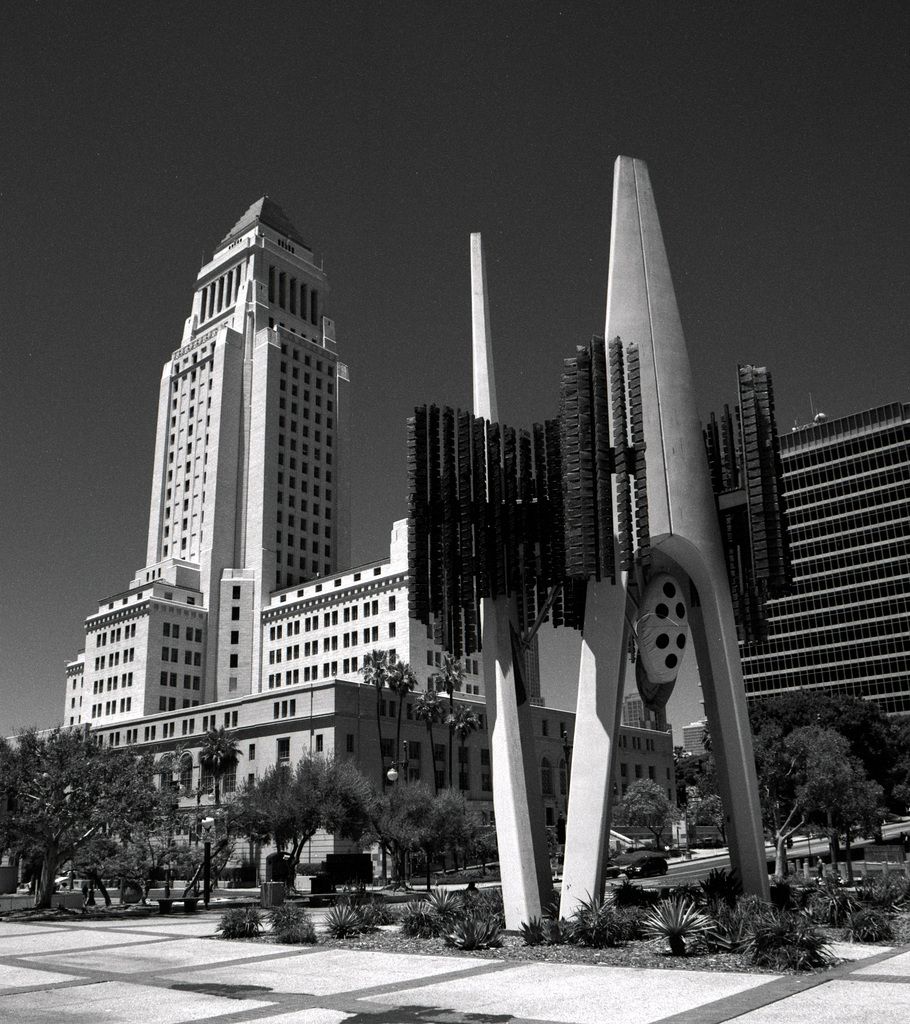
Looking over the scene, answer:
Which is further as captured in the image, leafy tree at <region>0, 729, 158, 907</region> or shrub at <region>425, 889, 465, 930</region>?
leafy tree at <region>0, 729, 158, 907</region>

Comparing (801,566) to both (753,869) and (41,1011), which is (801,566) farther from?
(41,1011)

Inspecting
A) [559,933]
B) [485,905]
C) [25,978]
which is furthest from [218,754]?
[559,933]

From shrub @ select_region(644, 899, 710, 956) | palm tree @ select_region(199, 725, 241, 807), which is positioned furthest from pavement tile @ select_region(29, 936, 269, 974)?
palm tree @ select_region(199, 725, 241, 807)

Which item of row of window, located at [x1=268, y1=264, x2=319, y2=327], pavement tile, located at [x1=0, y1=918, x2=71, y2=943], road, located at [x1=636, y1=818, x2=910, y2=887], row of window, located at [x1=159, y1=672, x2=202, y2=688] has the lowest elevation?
road, located at [x1=636, y1=818, x2=910, y2=887]

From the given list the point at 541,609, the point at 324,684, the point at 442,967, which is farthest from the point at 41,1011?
the point at 324,684

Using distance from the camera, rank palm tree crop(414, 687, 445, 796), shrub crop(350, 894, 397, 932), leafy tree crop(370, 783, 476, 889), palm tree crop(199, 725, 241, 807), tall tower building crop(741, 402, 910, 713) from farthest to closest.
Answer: tall tower building crop(741, 402, 910, 713), palm tree crop(414, 687, 445, 796), palm tree crop(199, 725, 241, 807), leafy tree crop(370, 783, 476, 889), shrub crop(350, 894, 397, 932)

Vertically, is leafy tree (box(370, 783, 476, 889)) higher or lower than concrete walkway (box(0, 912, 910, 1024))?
higher

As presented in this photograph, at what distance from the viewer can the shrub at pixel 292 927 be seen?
22.5 metres

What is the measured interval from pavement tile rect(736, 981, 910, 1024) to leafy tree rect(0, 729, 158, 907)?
32.0m

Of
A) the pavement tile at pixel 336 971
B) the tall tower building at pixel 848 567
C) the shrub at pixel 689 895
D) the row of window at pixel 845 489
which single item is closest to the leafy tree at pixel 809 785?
the shrub at pixel 689 895

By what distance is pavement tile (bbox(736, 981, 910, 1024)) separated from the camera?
12.0 metres

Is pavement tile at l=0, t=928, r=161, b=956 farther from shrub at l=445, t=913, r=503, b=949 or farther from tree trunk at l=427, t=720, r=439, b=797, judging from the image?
tree trunk at l=427, t=720, r=439, b=797

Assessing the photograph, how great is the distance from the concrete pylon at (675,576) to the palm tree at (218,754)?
2426 inches

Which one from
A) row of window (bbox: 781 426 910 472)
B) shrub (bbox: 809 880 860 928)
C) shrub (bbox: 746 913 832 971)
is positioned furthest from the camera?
row of window (bbox: 781 426 910 472)
